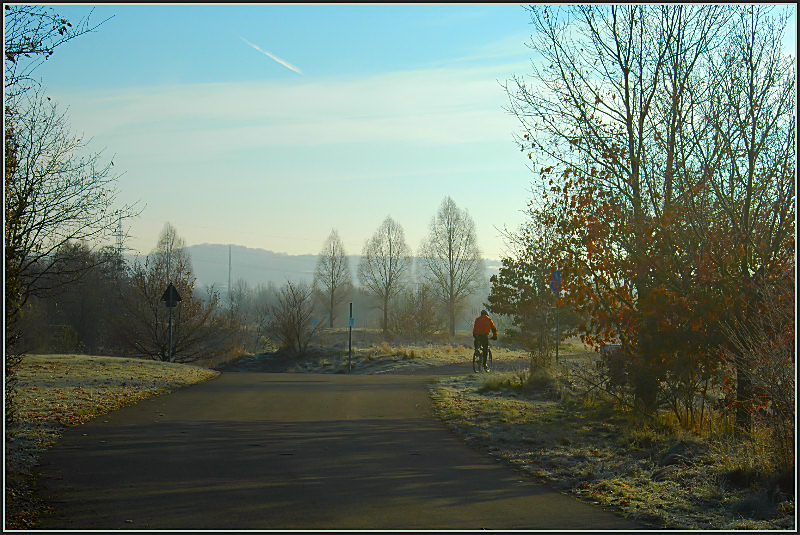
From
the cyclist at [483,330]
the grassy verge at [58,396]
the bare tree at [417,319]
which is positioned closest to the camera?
the grassy verge at [58,396]

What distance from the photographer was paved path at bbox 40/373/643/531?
6523 millimetres

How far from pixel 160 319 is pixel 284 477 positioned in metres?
30.3

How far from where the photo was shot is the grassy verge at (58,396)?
24.4 ft

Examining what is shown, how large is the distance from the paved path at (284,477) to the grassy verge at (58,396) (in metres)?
0.27

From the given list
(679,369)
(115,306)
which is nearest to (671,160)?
(679,369)

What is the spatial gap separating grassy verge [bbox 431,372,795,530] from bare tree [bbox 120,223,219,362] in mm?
23594

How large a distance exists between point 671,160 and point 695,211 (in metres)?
1.53

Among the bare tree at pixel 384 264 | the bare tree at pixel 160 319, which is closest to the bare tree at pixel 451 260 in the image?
the bare tree at pixel 384 264

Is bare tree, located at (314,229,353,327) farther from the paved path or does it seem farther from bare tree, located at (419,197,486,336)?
the paved path

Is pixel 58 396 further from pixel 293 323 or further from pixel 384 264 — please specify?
pixel 384 264

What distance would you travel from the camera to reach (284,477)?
8141 mm

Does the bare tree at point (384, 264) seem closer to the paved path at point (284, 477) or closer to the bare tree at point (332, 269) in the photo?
the bare tree at point (332, 269)

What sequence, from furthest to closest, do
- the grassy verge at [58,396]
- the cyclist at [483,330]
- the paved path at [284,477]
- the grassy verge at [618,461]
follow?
the cyclist at [483,330] < the grassy verge at [58,396] < the grassy verge at [618,461] < the paved path at [284,477]

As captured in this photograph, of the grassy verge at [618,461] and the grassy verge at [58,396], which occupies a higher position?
the grassy verge at [58,396]
